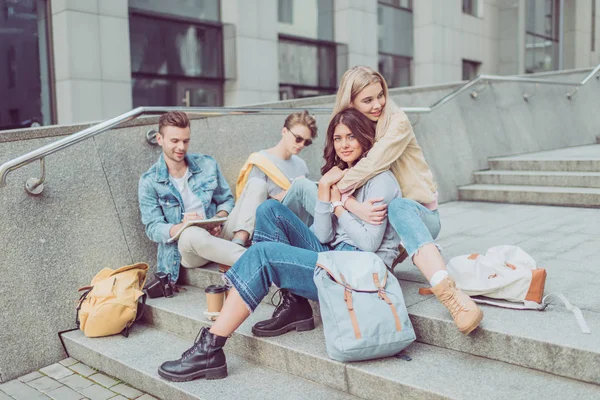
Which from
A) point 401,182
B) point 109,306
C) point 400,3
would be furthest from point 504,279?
point 400,3

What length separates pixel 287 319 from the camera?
3371 millimetres

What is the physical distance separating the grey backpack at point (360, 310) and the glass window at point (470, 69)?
17144 millimetres

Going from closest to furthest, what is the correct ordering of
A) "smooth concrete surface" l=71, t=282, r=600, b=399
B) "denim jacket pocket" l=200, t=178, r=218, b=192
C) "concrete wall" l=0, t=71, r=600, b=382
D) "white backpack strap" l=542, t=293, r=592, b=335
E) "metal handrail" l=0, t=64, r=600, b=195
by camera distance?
"smooth concrete surface" l=71, t=282, r=600, b=399, "white backpack strap" l=542, t=293, r=592, b=335, "metal handrail" l=0, t=64, r=600, b=195, "concrete wall" l=0, t=71, r=600, b=382, "denim jacket pocket" l=200, t=178, r=218, b=192

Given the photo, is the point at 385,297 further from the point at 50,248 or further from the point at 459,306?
the point at 50,248

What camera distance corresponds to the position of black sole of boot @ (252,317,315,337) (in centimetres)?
336

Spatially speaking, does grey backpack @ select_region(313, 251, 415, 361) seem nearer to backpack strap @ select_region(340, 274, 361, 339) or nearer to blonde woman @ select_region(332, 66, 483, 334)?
backpack strap @ select_region(340, 274, 361, 339)

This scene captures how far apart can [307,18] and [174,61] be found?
3790 mm

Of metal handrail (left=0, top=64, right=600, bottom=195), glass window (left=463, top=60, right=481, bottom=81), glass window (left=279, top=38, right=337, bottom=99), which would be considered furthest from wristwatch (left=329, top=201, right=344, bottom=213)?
glass window (left=463, top=60, right=481, bottom=81)

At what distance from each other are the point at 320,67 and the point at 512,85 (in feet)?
19.7

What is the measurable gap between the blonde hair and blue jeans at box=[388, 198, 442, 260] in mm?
463

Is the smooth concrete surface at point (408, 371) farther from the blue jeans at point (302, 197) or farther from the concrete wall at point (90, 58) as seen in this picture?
the concrete wall at point (90, 58)

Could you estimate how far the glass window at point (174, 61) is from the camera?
10383mm

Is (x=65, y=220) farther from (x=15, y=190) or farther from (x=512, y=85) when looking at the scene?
(x=512, y=85)

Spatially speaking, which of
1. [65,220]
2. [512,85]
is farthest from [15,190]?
[512,85]
